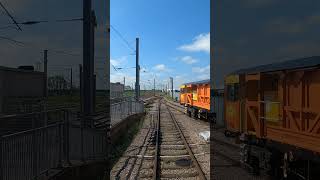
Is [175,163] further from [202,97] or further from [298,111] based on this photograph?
[202,97]

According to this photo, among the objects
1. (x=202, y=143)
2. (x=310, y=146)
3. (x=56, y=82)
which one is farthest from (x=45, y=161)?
(x=56, y=82)

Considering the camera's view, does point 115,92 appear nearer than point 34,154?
No

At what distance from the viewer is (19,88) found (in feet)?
67.8

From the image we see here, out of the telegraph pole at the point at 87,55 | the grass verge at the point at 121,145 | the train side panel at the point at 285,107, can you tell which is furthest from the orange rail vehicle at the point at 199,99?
the train side panel at the point at 285,107

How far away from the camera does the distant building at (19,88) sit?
61.3 ft

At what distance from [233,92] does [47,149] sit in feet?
21.3

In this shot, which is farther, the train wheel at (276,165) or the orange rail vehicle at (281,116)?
the train wheel at (276,165)

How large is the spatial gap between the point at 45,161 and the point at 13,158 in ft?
5.88

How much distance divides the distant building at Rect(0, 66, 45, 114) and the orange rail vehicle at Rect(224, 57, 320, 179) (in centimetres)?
840

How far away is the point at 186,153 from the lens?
17766 mm

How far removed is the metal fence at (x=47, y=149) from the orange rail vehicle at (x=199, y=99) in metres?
19.5

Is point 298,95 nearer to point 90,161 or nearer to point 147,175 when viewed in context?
point 147,175

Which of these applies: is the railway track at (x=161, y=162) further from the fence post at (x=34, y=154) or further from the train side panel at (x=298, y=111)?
the fence post at (x=34, y=154)

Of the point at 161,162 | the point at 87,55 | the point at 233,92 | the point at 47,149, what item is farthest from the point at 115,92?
the point at 47,149
